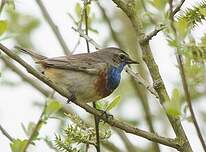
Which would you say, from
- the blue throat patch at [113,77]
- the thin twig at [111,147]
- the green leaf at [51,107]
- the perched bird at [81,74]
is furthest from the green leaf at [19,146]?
the thin twig at [111,147]

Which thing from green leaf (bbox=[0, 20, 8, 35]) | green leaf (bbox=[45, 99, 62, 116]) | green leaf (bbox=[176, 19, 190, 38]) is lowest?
green leaf (bbox=[45, 99, 62, 116])

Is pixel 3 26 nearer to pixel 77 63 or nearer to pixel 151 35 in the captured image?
pixel 151 35

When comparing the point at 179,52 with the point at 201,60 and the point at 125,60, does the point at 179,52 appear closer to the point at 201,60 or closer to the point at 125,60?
the point at 201,60

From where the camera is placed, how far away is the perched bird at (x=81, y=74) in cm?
530

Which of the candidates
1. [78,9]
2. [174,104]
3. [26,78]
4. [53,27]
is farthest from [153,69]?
[26,78]

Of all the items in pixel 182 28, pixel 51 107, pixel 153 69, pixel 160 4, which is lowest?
pixel 51 107

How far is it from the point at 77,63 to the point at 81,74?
126 mm

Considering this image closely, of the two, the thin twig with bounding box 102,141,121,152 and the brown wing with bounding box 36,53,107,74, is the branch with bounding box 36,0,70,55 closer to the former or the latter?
the brown wing with bounding box 36,53,107,74

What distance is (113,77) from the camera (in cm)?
566

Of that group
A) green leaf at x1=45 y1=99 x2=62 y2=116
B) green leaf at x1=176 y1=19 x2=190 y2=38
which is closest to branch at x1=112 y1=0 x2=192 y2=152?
green leaf at x1=45 y1=99 x2=62 y2=116

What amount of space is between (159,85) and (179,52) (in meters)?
0.98

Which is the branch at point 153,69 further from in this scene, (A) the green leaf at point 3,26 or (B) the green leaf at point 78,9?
(B) the green leaf at point 78,9

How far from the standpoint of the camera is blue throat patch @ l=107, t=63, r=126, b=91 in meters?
5.53

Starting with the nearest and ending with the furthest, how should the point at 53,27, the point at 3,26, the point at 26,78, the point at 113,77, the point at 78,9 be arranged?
the point at 3,26 < the point at 78,9 < the point at 113,77 < the point at 53,27 < the point at 26,78
